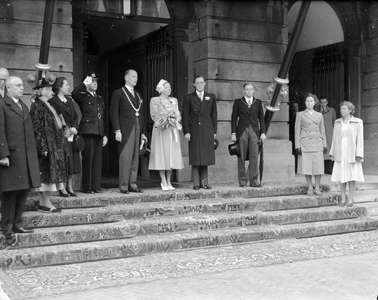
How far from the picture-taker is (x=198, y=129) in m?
9.41

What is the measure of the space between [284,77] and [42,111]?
524 cm

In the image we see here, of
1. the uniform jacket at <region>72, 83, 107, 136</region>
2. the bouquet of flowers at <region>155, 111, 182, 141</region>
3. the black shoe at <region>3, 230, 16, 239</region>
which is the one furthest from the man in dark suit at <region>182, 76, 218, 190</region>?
the black shoe at <region>3, 230, 16, 239</region>

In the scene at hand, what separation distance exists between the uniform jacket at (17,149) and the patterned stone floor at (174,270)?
1.04m

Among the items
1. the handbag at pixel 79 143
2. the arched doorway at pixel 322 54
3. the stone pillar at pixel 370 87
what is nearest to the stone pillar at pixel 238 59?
the arched doorway at pixel 322 54

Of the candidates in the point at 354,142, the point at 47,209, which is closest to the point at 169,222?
the point at 47,209

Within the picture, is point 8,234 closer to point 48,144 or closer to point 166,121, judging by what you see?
point 48,144

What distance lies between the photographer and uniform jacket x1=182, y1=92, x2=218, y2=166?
30.7ft

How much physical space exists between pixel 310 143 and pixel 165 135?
261cm

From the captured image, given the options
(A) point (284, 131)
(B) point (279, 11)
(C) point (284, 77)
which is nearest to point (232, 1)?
(B) point (279, 11)

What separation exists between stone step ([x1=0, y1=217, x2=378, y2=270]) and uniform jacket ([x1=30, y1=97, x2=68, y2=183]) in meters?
1.06

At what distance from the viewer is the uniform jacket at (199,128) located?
9.34 m

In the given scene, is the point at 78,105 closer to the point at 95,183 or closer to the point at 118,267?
the point at 95,183

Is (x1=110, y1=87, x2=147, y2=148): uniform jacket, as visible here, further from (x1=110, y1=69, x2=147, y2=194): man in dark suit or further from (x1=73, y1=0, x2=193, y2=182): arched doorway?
(x1=73, y1=0, x2=193, y2=182): arched doorway

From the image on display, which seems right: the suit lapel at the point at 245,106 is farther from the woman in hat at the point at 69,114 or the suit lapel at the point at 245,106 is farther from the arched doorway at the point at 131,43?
the woman in hat at the point at 69,114
